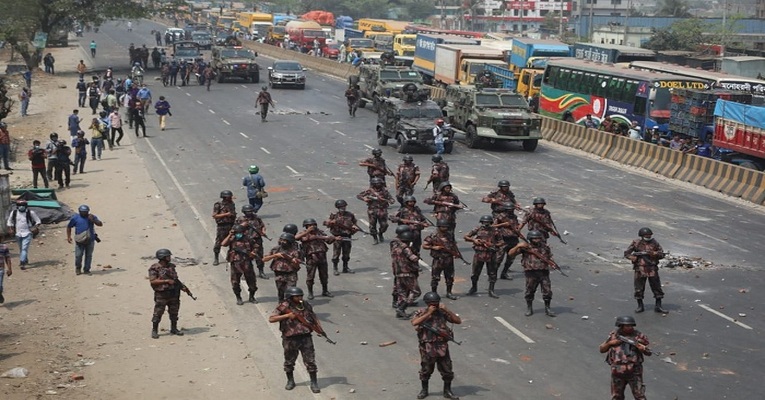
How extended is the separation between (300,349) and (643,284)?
6940 mm

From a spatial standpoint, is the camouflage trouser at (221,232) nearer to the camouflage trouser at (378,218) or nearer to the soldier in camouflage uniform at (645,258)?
the camouflage trouser at (378,218)

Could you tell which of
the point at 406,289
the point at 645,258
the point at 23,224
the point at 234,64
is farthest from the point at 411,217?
the point at 234,64

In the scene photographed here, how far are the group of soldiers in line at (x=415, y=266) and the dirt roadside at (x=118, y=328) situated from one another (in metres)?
0.71

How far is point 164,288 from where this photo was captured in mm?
16234

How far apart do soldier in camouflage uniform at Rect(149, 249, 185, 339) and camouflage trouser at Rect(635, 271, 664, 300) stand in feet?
24.8

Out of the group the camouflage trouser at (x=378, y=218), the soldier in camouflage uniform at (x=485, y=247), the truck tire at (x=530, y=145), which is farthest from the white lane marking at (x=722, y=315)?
the truck tire at (x=530, y=145)

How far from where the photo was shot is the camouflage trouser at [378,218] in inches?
885

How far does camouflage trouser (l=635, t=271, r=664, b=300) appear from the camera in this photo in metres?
17.7

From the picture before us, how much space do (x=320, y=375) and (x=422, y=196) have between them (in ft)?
48.1

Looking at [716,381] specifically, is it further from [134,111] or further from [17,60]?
[17,60]

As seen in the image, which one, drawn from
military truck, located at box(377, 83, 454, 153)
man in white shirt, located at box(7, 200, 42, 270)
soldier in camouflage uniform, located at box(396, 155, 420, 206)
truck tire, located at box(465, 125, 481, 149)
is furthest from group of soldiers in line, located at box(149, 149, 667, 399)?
truck tire, located at box(465, 125, 481, 149)

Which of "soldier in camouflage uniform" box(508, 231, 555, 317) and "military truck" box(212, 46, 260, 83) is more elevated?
"military truck" box(212, 46, 260, 83)

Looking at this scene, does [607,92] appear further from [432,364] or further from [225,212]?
[432,364]

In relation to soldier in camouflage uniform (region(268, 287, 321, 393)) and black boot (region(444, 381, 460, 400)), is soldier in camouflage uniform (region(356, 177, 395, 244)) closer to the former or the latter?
soldier in camouflage uniform (region(268, 287, 321, 393))
